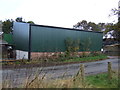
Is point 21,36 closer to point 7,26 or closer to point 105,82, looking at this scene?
point 105,82

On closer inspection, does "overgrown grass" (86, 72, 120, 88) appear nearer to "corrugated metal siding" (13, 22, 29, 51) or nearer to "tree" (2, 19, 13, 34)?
"corrugated metal siding" (13, 22, 29, 51)

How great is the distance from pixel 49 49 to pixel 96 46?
34.7 feet

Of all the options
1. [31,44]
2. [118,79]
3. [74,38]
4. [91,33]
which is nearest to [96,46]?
[91,33]

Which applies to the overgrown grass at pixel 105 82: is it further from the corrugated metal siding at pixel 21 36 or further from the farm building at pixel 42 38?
the corrugated metal siding at pixel 21 36

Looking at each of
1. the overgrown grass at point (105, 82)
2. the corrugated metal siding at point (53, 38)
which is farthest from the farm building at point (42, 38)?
the overgrown grass at point (105, 82)

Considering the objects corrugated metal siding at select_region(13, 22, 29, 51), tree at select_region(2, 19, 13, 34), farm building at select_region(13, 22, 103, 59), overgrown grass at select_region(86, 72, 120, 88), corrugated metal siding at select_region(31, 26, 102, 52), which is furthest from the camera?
tree at select_region(2, 19, 13, 34)

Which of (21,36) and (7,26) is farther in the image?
(7,26)

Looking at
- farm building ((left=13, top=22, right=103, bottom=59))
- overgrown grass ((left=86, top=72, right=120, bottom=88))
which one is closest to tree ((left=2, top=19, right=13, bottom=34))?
farm building ((left=13, top=22, right=103, bottom=59))

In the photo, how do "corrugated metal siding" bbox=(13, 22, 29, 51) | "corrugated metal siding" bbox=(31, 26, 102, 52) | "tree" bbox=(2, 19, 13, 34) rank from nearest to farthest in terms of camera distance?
1. "corrugated metal siding" bbox=(31, 26, 102, 52)
2. "corrugated metal siding" bbox=(13, 22, 29, 51)
3. "tree" bbox=(2, 19, 13, 34)

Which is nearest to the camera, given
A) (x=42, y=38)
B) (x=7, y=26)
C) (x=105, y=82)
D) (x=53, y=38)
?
(x=105, y=82)

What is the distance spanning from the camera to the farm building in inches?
819

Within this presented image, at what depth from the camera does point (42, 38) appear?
21.8 metres

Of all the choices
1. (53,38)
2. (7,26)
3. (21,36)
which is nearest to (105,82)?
(53,38)

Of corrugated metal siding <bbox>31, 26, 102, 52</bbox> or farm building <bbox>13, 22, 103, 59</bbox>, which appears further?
corrugated metal siding <bbox>31, 26, 102, 52</bbox>
